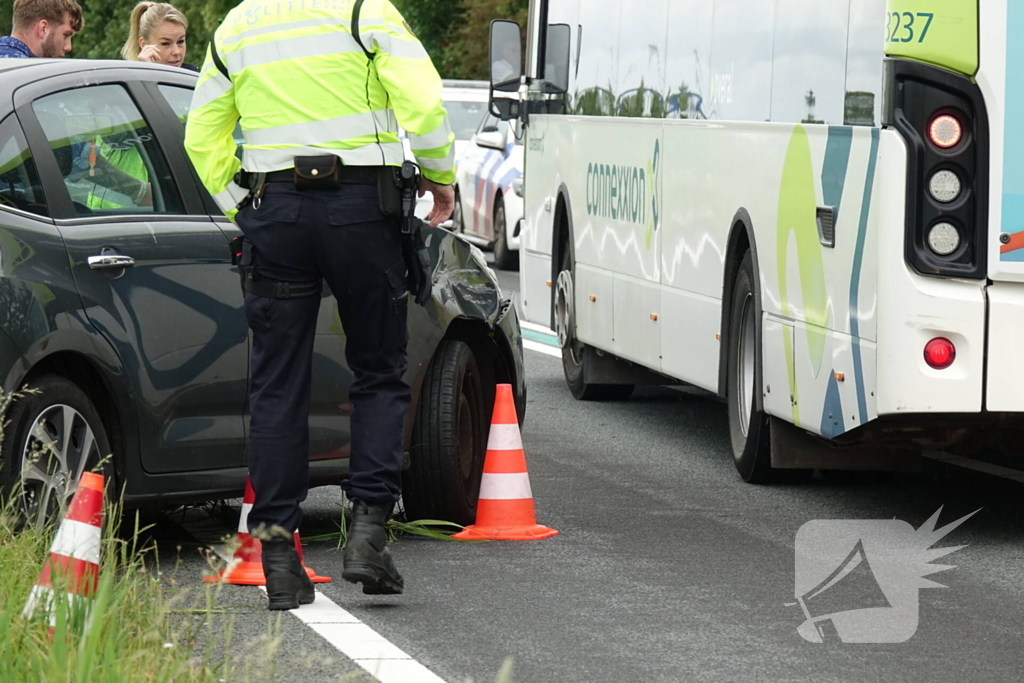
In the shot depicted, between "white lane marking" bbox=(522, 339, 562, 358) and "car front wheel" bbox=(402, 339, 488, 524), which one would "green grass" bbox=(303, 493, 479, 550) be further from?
"white lane marking" bbox=(522, 339, 562, 358)

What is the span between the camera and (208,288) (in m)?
6.60

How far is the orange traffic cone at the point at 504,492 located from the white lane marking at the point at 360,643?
121cm

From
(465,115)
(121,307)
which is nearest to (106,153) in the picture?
(121,307)

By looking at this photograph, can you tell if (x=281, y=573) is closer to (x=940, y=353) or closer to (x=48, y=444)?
(x=48, y=444)

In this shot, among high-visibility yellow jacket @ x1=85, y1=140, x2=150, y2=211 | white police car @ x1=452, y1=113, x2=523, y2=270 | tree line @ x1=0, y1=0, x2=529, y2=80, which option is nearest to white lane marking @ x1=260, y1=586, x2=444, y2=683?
high-visibility yellow jacket @ x1=85, y1=140, x2=150, y2=211

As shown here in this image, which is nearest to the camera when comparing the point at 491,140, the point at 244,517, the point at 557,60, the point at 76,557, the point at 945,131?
the point at 76,557

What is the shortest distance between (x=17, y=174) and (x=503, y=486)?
2070 millimetres

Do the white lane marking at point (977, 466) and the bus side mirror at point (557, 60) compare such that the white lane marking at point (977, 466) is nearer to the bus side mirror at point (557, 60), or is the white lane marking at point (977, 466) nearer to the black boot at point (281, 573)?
the black boot at point (281, 573)

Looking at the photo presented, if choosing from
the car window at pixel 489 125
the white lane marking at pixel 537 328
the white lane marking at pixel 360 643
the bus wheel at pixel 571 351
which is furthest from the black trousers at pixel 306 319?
the car window at pixel 489 125

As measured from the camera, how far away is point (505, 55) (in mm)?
12789

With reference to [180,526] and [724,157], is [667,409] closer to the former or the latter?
[724,157]

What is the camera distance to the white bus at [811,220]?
277 inches

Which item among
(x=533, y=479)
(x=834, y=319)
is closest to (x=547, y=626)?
(x=834, y=319)

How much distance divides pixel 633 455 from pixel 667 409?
6.52 feet
